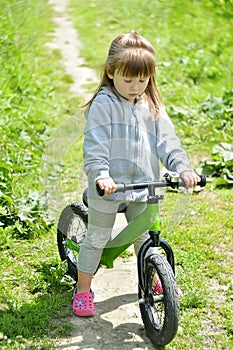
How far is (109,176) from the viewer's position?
11.2 feet

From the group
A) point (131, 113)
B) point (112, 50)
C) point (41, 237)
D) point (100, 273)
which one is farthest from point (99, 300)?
point (112, 50)

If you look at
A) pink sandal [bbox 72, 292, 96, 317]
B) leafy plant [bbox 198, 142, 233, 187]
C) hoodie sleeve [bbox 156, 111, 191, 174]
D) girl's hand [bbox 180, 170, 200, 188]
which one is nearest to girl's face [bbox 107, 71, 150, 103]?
hoodie sleeve [bbox 156, 111, 191, 174]

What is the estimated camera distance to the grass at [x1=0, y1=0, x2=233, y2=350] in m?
3.79

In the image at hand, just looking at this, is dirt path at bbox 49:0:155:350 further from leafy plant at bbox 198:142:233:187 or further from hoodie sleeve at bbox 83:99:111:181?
leafy plant at bbox 198:142:233:187

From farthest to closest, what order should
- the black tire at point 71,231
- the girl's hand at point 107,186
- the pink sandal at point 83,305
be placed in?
the black tire at point 71,231, the pink sandal at point 83,305, the girl's hand at point 107,186

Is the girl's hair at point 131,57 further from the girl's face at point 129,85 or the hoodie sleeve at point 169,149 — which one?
the hoodie sleeve at point 169,149

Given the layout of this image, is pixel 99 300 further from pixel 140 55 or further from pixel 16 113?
pixel 16 113

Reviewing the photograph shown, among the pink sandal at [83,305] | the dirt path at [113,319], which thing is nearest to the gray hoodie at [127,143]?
the pink sandal at [83,305]

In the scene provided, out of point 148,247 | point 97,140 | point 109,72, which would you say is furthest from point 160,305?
point 109,72

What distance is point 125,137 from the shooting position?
3479mm

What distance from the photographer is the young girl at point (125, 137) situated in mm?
3379

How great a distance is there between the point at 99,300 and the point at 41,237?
2.89 ft

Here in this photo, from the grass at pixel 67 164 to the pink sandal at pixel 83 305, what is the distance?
0.08 metres

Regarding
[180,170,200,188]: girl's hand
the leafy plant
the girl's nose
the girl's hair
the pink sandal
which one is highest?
the girl's hair
